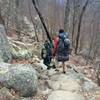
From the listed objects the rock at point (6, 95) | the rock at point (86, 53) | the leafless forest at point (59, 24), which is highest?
the rock at point (6, 95)

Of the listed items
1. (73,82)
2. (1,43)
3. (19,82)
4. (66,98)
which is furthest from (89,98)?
(1,43)

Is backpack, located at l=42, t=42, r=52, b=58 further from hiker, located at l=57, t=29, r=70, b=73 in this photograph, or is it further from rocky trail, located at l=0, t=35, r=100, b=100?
rocky trail, located at l=0, t=35, r=100, b=100

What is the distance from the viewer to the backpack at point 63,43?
1224 centimetres

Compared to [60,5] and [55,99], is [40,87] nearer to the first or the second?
[55,99]

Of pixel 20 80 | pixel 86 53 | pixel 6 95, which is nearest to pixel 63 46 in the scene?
pixel 20 80

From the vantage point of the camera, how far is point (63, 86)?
11438 mm

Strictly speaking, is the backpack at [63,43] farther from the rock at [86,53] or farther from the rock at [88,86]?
the rock at [86,53]

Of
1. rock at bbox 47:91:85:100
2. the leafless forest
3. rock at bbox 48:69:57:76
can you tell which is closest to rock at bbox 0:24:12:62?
rock at bbox 48:69:57:76

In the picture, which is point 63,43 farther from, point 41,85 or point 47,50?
point 41,85

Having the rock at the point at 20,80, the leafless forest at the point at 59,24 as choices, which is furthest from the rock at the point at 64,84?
the leafless forest at the point at 59,24

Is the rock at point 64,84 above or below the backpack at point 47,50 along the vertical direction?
below

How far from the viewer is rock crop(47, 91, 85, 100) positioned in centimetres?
1002

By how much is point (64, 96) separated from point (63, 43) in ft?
9.32

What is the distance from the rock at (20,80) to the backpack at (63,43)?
303 centimetres
